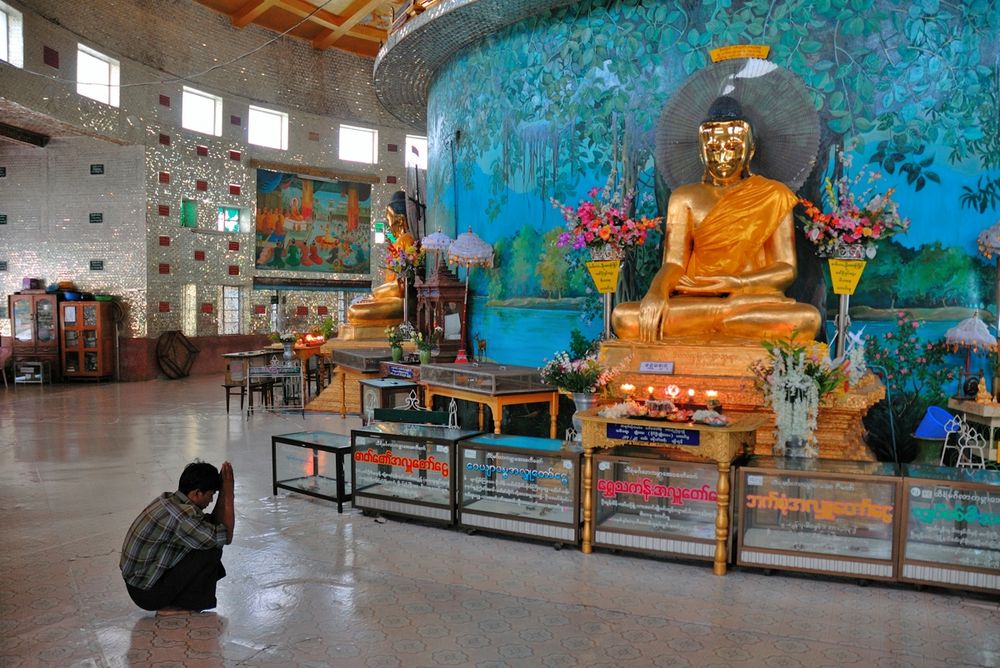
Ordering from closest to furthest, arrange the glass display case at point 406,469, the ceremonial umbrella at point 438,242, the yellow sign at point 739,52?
the glass display case at point 406,469, the yellow sign at point 739,52, the ceremonial umbrella at point 438,242

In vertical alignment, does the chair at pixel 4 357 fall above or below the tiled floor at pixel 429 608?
above

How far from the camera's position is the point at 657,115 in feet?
26.2

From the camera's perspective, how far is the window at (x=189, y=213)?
48.6 ft

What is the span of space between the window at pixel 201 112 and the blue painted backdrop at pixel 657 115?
675 cm

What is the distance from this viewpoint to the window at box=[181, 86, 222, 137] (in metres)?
14.7

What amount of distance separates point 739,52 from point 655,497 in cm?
500

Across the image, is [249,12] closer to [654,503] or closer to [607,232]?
[607,232]

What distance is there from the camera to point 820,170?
291 inches

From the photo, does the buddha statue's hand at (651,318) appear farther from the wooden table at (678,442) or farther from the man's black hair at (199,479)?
the man's black hair at (199,479)

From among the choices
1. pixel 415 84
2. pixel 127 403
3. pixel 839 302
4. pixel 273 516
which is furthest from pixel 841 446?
pixel 127 403

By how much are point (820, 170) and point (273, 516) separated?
579 cm

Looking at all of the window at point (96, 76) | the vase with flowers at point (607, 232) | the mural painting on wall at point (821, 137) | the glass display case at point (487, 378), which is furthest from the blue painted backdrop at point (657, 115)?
the window at point (96, 76)

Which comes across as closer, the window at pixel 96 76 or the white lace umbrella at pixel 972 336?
the white lace umbrella at pixel 972 336

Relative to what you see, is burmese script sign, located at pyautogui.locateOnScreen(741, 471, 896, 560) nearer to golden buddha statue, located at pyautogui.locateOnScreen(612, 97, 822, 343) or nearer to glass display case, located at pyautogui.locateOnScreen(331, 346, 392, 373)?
golden buddha statue, located at pyautogui.locateOnScreen(612, 97, 822, 343)
